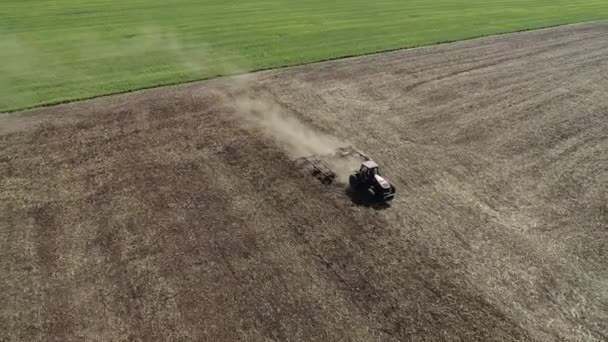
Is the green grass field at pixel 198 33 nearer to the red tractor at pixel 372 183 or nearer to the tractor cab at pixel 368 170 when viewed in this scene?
the red tractor at pixel 372 183

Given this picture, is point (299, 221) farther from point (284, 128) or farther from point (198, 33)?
point (198, 33)

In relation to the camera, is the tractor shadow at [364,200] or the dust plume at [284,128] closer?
the tractor shadow at [364,200]

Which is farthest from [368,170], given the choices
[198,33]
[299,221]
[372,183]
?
[198,33]

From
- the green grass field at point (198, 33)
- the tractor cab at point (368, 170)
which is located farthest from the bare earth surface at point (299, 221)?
the green grass field at point (198, 33)

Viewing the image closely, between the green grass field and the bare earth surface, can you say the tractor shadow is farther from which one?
the green grass field

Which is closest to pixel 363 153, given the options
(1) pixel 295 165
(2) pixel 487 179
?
(1) pixel 295 165

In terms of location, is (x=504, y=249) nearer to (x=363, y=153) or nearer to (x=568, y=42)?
(x=363, y=153)
